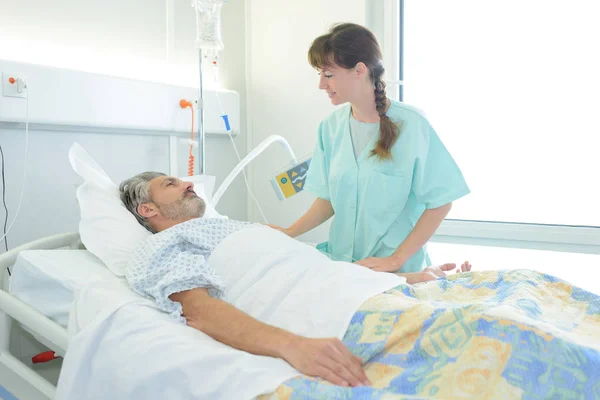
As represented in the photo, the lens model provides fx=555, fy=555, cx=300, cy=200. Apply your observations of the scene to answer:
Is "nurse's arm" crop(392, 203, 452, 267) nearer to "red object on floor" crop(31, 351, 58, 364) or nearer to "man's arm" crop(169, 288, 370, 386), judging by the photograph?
"man's arm" crop(169, 288, 370, 386)

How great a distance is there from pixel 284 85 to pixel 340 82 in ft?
3.41

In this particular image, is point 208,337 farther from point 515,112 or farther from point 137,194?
point 515,112

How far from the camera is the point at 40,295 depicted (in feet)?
4.76

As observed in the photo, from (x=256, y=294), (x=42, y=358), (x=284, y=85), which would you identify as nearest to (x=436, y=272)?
(x=256, y=294)

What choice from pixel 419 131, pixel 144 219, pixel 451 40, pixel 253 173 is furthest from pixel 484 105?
pixel 144 219

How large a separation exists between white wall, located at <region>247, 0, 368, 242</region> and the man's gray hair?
3.56 ft

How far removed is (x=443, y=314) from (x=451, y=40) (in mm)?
1843

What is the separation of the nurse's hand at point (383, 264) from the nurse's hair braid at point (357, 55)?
1.09ft

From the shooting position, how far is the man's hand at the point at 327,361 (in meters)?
0.99

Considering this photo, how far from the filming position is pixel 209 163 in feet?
9.02

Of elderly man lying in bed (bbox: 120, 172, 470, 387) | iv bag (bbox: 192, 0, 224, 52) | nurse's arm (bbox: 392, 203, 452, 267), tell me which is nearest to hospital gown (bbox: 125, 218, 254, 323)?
elderly man lying in bed (bbox: 120, 172, 470, 387)

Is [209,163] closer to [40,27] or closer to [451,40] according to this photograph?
[40,27]

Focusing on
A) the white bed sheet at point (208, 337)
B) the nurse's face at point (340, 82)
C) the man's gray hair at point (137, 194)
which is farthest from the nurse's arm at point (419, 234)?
the man's gray hair at point (137, 194)

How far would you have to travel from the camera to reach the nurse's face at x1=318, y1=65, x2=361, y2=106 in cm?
181
